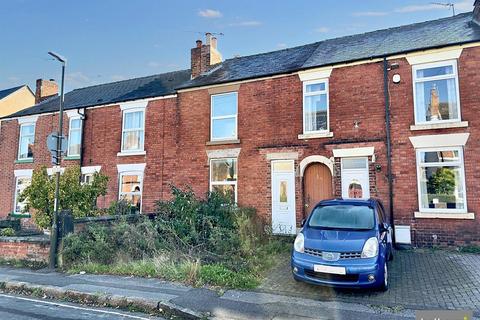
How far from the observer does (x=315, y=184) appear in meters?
12.0

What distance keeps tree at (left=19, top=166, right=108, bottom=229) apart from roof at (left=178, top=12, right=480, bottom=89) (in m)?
5.87

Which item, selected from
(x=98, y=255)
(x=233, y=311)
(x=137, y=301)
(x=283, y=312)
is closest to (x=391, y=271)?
(x=283, y=312)

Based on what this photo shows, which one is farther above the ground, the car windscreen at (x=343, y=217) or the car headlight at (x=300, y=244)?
the car windscreen at (x=343, y=217)

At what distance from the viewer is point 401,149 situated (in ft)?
34.8

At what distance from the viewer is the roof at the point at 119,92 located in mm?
16273

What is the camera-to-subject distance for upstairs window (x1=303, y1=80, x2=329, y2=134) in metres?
12.1

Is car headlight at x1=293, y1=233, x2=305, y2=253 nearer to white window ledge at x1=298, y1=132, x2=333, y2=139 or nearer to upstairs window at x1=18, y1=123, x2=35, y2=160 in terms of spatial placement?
white window ledge at x1=298, y1=132, x2=333, y2=139

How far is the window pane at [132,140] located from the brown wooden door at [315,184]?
7970mm

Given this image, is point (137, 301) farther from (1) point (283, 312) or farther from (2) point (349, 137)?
(2) point (349, 137)

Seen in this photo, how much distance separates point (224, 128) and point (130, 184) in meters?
5.34

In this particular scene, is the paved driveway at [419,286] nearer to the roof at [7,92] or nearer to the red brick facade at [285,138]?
the red brick facade at [285,138]

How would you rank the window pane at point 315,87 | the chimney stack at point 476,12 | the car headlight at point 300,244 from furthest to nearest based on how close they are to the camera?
1. the window pane at point 315,87
2. the chimney stack at point 476,12
3. the car headlight at point 300,244

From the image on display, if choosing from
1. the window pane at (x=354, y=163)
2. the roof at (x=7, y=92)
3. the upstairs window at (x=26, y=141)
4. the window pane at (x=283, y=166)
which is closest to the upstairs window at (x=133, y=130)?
the upstairs window at (x=26, y=141)

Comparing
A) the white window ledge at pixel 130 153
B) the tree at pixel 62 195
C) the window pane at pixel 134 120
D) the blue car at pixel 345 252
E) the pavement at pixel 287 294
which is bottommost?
the pavement at pixel 287 294
